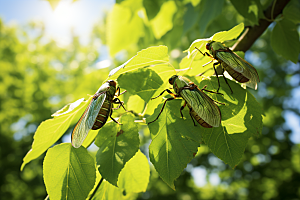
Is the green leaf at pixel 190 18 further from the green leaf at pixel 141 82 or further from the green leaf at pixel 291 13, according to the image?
the green leaf at pixel 141 82

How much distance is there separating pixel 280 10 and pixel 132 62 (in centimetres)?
164

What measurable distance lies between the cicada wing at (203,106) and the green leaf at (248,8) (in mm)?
939

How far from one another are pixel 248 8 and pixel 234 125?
1095 mm

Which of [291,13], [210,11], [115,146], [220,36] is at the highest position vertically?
[210,11]

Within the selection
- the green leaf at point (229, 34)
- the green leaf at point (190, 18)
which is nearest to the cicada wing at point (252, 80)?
Result: the green leaf at point (229, 34)

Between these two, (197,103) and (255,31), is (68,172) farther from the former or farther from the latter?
(255,31)

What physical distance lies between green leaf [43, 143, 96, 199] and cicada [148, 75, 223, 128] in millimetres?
518

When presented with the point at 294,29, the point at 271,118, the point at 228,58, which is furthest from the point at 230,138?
the point at 271,118

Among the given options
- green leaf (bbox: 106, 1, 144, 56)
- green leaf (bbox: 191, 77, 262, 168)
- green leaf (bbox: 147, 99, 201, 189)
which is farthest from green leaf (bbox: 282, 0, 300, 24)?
green leaf (bbox: 106, 1, 144, 56)

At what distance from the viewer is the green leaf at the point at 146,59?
114 cm

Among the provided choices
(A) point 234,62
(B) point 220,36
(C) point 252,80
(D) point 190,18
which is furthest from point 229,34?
(D) point 190,18

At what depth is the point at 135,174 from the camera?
1666 millimetres

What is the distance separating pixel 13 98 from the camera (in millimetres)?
14586

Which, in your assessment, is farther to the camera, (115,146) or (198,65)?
(198,65)
